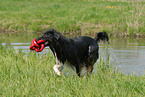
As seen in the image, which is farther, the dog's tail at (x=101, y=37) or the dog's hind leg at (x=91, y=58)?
the dog's tail at (x=101, y=37)

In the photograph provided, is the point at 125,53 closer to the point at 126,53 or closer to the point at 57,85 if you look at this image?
the point at 126,53

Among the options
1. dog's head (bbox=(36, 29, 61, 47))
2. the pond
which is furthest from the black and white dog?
the pond

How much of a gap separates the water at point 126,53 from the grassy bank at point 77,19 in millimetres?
1394

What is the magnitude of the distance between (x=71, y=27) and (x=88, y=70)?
31.5ft

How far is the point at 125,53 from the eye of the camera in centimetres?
1070

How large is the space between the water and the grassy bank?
54.9 inches

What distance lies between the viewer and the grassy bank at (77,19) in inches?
581

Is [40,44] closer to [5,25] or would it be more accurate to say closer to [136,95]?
[136,95]

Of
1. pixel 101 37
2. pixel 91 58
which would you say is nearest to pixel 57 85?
pixel 91 58

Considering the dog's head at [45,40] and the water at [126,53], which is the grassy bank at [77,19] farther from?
the dog's head at [45,40]

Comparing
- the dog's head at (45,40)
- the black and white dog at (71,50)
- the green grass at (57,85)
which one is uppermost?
the dog's head at (45,40)

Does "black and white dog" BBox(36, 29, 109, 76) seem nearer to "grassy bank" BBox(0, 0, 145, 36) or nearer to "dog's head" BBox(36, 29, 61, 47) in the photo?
"dog's head" BBox(36, 29, 61, 47)

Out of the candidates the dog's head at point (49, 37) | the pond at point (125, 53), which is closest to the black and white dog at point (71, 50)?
the dog's head at point (49, 37)

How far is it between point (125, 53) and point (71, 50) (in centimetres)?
505
